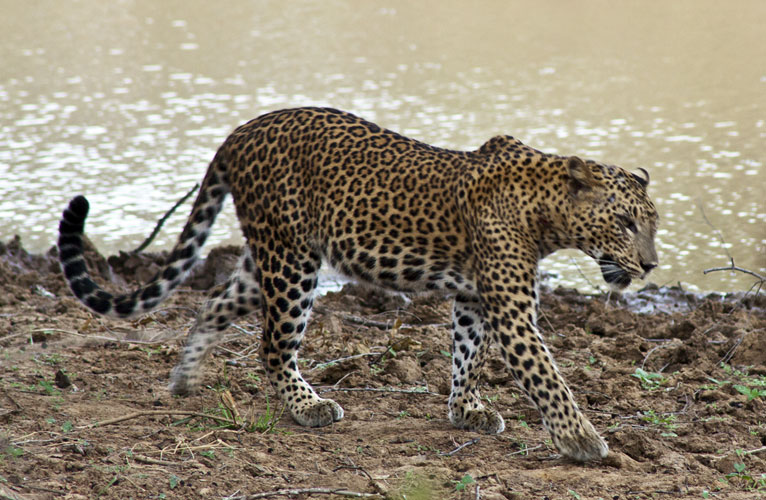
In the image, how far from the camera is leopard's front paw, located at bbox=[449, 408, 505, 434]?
16.4 feet

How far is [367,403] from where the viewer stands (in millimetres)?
5469

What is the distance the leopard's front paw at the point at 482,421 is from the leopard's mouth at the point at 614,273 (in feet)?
3.03

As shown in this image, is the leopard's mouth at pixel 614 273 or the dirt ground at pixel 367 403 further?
the leopard's mouth at pixel 614 273

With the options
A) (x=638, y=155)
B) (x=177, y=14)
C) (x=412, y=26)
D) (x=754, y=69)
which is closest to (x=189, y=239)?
(x=638, y=155)

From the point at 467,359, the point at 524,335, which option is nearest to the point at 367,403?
the point at 467,359

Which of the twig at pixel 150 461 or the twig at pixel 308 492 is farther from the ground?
the twig at pixel 308 492

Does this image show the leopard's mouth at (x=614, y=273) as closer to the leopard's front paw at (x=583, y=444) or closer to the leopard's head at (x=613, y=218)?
the leopard's head at (x=613, y=218)

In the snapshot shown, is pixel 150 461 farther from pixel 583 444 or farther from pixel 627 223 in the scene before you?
pixel 627 223

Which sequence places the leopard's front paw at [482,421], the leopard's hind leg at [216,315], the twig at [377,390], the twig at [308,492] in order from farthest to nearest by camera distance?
the twig at [377,390], the leopard's hind leg at [216,315], the leopard's front paw at [482,421], the twig at [308,492]

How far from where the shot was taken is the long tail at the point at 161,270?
16.4 feet

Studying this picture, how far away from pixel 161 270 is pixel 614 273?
2.40 meters

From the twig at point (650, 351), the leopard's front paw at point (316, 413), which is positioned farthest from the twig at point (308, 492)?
the twig at point (650, 351)

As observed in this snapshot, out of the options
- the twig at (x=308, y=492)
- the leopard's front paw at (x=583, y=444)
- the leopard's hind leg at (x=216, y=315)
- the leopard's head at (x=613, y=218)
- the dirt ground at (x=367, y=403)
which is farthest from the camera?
the leopard's hind leg at (x=216, y=315)

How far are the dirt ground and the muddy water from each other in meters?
0.82
